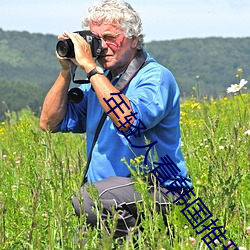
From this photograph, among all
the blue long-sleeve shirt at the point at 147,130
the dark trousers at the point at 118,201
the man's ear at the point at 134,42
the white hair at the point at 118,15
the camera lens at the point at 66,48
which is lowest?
the dark trousers at the point at 118,201

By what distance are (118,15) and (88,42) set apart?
241mm

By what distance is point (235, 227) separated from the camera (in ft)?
10.8

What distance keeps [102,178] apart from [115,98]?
504 mm

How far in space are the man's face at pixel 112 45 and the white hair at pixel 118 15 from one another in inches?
1.1

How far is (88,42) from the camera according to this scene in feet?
11.4

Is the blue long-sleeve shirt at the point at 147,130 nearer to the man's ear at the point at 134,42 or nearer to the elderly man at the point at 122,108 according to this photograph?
the elderly man at the point at 122,108

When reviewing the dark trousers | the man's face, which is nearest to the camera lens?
the man's face

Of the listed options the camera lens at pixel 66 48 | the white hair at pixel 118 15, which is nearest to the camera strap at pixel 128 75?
the white hair at pixel 118 15

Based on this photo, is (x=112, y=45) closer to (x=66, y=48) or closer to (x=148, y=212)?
(x=66, y=48)

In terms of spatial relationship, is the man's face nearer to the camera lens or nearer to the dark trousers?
the camera lens

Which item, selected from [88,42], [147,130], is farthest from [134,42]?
[147,130]

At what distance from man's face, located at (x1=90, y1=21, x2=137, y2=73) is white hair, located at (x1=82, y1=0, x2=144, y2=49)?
3 centimetres

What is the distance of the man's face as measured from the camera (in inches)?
141

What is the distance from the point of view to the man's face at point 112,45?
3578 mm
